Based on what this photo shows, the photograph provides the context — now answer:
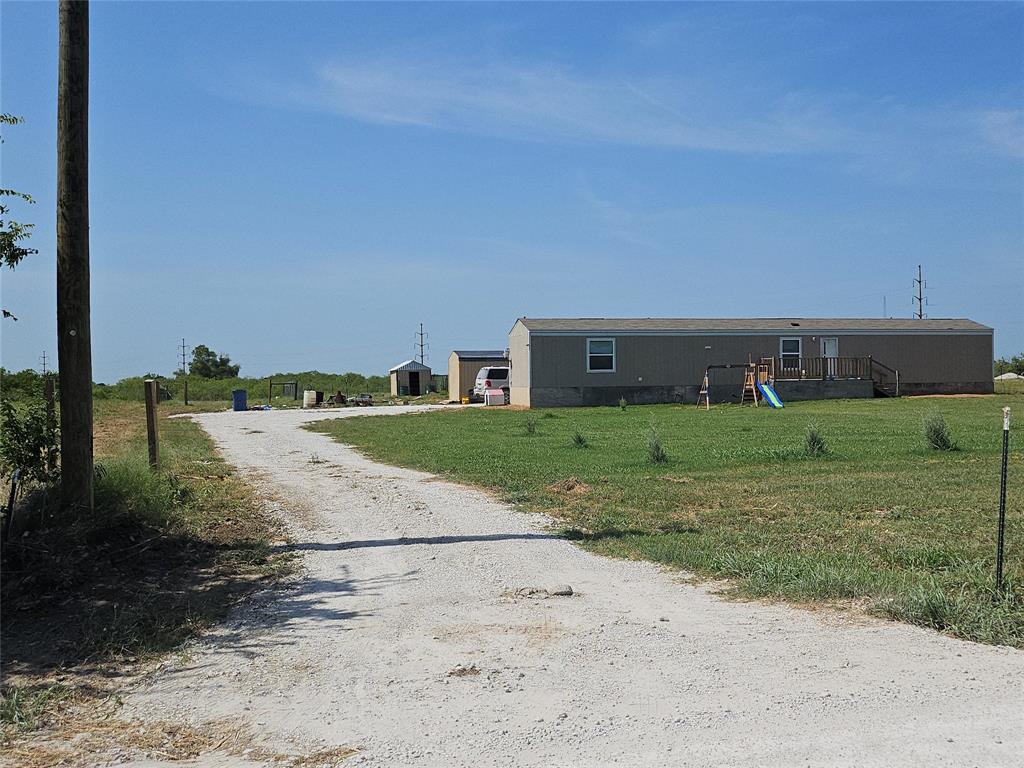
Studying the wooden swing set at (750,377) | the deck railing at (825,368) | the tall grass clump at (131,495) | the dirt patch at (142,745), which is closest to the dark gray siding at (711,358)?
the wooden swing set at (750,377)

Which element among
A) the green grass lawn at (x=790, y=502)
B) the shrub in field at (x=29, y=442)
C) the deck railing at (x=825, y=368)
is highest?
the deck railing at (x=825, y=368)

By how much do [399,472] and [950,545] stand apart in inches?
324

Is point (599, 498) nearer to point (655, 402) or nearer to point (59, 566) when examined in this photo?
point (59, 566)

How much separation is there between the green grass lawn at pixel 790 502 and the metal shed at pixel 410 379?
31.3 metres

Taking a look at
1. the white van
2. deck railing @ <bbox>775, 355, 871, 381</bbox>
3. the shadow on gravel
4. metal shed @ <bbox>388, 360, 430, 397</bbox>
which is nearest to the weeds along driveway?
the shadow on gravel

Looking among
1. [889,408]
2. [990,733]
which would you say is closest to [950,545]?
[990,733]

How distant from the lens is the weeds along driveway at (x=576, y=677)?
141 inches

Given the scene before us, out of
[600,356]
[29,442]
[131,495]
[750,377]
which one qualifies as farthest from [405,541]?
[600,356]

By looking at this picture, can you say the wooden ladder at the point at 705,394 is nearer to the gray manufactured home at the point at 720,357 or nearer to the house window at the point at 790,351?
the gray manufactured home at the point at 720,357

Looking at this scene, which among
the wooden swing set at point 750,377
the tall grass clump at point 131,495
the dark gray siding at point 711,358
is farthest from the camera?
the dark gray siding at point 711,358

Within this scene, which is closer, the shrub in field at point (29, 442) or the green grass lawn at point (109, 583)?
the green grass lawn at point (109, 583)

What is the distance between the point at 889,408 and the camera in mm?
27750

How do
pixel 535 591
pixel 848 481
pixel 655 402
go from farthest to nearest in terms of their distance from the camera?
pixel 655 402, pixel 848 481, pixel 535 591

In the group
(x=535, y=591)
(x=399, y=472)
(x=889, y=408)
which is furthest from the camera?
(x=889, y=408)
